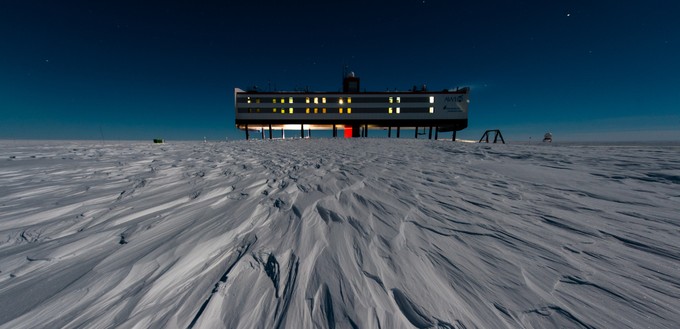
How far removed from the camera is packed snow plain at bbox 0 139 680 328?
1.26 meters

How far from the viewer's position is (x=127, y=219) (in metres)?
2.44

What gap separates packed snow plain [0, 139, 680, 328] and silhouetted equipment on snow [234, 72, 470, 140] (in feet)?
97.3

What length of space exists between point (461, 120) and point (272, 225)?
112 feet

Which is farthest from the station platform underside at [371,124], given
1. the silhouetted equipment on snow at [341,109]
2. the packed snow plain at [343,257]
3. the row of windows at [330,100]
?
the packed snow plain at [343,257]

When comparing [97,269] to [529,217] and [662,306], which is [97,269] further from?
[529,217]

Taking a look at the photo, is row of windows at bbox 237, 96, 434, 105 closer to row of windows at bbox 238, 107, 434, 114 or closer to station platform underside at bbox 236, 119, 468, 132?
row of windows at bbox 238, 107, 434, 114

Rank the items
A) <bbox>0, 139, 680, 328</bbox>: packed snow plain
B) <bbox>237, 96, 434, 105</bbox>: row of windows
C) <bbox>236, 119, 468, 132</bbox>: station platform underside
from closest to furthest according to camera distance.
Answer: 1. <bbox>0, 139, 680, 328</bbox>: packed snow plain
2. <bbox>236, 119, 468, 132</bbox>: station platform underside
3. <bbox>237, 96, 434, 105</bbox>: row of windows

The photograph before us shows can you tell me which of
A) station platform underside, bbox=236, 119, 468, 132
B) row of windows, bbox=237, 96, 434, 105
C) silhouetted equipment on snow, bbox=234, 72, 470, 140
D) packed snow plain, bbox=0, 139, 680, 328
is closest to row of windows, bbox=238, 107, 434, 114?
silhouetted equipment on snow, bbox=234, 72, 470, 140

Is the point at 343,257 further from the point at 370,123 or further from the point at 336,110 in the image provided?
the point at 336,110

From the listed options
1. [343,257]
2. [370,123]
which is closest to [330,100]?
[370,123]

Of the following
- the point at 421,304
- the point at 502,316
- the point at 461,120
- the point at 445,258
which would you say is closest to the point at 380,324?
the point at 421,304

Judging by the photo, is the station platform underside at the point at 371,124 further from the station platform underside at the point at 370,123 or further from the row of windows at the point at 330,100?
the row of windows at the point at 330,100

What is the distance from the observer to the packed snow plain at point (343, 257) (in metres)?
1.26

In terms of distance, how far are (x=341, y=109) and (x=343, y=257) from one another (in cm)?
3177
